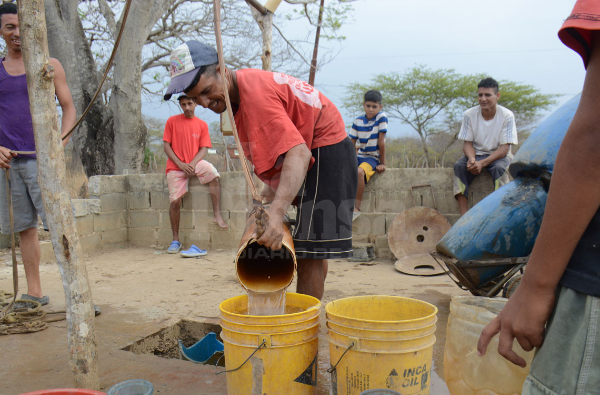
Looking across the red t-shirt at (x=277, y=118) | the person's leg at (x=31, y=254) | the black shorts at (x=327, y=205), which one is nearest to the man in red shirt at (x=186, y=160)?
the person's leg at (x=31, y=254)

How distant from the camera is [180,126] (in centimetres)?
639

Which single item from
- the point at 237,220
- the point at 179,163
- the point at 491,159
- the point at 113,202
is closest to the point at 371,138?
the point at 491,159

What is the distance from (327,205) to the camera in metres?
2.41

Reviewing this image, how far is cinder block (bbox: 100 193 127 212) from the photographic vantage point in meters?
6.64

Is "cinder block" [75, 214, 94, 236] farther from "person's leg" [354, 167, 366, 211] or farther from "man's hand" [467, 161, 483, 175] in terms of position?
"man's hand" [467, 161, 483, 175]

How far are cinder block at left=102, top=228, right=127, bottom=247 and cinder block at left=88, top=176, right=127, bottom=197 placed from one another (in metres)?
0.59

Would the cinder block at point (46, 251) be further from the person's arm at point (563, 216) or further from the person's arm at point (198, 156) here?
the person's arm at point (563, 216)

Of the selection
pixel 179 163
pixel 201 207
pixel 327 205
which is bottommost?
pixel 201 207

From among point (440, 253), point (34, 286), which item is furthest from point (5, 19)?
point (440, 253)

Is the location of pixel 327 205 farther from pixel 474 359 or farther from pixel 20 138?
pixel 20 138

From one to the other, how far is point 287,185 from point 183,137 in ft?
15.2

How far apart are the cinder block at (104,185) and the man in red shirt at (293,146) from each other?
4818 mm

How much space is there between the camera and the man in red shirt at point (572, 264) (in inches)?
32.1

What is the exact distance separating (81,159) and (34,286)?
847cm
